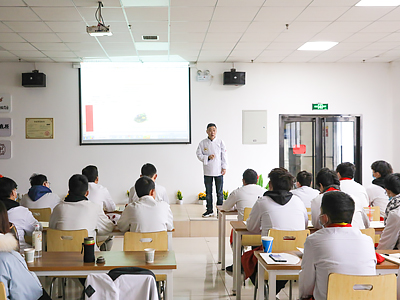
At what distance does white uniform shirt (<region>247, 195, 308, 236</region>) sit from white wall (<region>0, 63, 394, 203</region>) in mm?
5092

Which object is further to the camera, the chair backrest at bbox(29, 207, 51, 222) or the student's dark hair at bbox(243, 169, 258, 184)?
the student's dark hair at bbox(243, 169, 258, 184)

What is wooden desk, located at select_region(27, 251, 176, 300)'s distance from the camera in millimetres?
2604

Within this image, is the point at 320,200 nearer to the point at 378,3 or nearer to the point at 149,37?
the point at 378,3

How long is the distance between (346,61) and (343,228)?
7.31 metres

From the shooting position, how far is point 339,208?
2.35 meters


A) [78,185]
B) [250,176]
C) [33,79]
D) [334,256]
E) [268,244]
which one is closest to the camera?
[334,256]

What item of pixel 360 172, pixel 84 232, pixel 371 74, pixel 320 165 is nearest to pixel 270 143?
pixel 320 165

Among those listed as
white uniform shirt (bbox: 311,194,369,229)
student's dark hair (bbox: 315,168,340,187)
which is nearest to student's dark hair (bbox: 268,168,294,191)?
white uniform shirt (bbox: 311,194,369,229)

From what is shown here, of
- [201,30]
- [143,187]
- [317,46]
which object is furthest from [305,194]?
[317,46]

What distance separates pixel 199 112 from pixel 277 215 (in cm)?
537

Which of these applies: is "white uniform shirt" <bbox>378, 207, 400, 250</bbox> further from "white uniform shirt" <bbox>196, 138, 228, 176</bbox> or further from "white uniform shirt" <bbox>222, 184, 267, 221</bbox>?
"white uniform shirt" <bbox>196, 138, 228, 176</bbox>

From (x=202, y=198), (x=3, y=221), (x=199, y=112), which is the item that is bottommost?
(x=202, y=198)

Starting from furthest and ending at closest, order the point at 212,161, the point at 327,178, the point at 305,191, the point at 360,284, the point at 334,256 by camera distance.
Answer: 1. the point at 212,161
2. the point at 305,191
3. the point at 327,178
4. the point at 334,256
5. the point at 360,284

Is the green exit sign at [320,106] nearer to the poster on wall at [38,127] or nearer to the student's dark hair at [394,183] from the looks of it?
the student's dark hair at [394,183]
